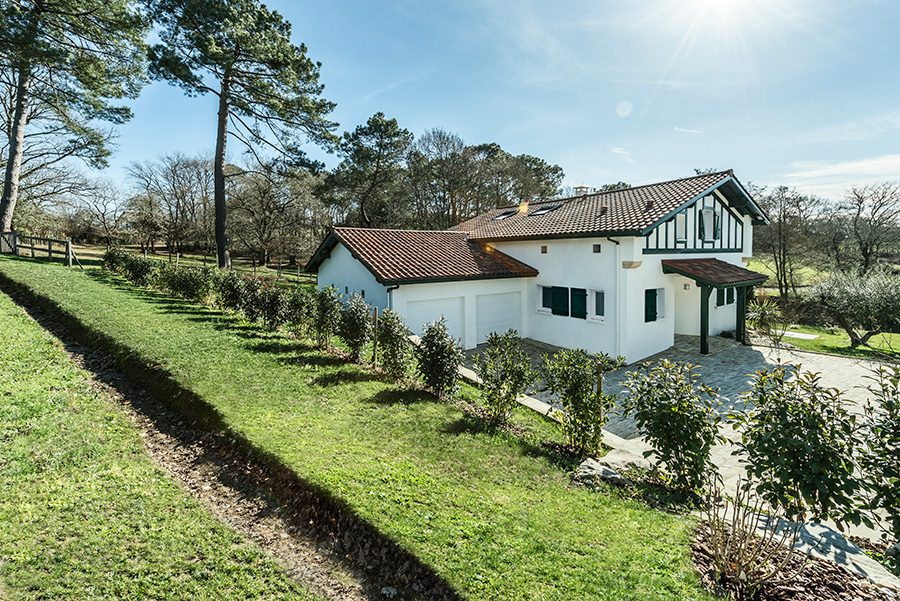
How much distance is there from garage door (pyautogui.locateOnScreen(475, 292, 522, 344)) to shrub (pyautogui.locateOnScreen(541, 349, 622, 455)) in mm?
8440

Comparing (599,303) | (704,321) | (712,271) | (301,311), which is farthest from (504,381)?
(712,271)

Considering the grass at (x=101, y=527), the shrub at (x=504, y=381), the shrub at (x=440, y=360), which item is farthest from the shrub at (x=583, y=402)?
the grass at (x=101, y=527)

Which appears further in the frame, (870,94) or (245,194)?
(245,194)

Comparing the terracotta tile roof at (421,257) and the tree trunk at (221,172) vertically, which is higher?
the tree trunk at (221,172)

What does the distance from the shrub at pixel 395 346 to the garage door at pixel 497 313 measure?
627 centimetres

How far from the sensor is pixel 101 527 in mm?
4254

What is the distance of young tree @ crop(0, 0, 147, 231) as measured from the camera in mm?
16688

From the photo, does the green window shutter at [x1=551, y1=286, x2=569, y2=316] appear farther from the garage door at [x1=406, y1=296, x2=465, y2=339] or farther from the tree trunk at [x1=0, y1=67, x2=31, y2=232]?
the tree trunk at [x1=0, y1=67, x2=31, y2=232]

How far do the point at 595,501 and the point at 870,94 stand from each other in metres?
16.0

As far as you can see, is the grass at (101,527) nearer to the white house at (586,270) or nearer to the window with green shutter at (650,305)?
the white house at (586,270)

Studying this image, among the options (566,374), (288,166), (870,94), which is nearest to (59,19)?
(288,166)

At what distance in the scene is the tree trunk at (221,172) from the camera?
22.0 metres

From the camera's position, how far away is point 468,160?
37094 millimetres

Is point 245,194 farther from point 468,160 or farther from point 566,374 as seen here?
point 566,374
